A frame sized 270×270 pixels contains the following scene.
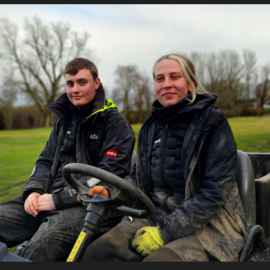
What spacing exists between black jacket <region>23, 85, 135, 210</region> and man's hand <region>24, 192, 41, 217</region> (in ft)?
0.21

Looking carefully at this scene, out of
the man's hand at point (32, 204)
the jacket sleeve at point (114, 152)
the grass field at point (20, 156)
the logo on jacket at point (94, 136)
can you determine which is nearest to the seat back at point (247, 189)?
the jacket sleeve at point (114, 152)

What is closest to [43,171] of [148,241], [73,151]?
[73,151]

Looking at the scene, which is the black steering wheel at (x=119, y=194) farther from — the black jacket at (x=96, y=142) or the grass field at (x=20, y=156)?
the grass field at (x=20, y=156)

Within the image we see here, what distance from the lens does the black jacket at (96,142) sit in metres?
2.11

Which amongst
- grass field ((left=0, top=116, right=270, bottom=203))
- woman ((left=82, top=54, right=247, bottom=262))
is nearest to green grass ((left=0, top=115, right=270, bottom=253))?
grass field ((left=0, top=116, right=270, bottom=203))

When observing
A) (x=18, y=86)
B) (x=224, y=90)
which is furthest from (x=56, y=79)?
(x=224, y=90)

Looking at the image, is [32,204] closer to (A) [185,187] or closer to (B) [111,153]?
(B) [111,153]

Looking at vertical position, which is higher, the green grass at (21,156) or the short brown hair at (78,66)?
the short brown hair at (78,66)

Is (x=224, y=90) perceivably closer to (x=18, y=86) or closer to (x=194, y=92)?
(x=18, y=86)

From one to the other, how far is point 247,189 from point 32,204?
4.80 feet

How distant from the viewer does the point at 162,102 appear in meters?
1.82

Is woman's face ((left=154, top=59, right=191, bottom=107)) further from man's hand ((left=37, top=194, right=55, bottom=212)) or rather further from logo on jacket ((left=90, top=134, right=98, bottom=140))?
man's hand ((left=37, top=194, right=55, bottom=212))

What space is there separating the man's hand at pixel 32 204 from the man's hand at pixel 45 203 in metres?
0.03

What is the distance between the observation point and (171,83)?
5.80 ft
